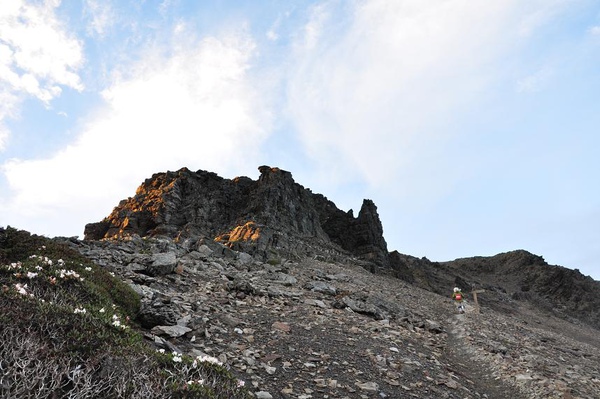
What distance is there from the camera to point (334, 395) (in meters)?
8.22

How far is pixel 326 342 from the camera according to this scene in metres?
11.6

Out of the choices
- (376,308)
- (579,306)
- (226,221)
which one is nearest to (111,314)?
(376,308)

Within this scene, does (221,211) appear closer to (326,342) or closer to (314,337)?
(314,337)

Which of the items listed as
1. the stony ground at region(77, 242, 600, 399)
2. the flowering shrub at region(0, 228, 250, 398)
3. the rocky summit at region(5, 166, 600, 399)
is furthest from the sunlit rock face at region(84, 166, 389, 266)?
the flowering shrub at region(0, 228, 250, 398)

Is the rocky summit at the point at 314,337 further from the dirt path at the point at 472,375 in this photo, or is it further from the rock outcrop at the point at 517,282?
the rock outcrop at the point at 517,282

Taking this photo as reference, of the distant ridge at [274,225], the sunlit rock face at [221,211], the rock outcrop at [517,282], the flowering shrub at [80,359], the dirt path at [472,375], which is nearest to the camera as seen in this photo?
the flowering shrub at [80,359]

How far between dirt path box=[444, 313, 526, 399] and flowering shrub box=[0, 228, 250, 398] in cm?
802

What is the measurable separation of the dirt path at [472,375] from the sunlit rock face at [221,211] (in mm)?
30229

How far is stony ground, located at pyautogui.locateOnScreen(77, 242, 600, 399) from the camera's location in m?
9.10

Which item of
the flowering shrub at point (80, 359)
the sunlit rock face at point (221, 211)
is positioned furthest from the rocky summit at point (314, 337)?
the sunlit rock face at point (221, 211)

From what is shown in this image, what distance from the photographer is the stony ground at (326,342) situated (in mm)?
9102

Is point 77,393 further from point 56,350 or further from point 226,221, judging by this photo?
point 226,221

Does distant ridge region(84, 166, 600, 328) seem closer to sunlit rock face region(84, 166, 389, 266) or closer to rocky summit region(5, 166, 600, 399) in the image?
sunlit rock face region(84, 166, 389, 266)

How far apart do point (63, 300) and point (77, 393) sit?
3.77 metres
